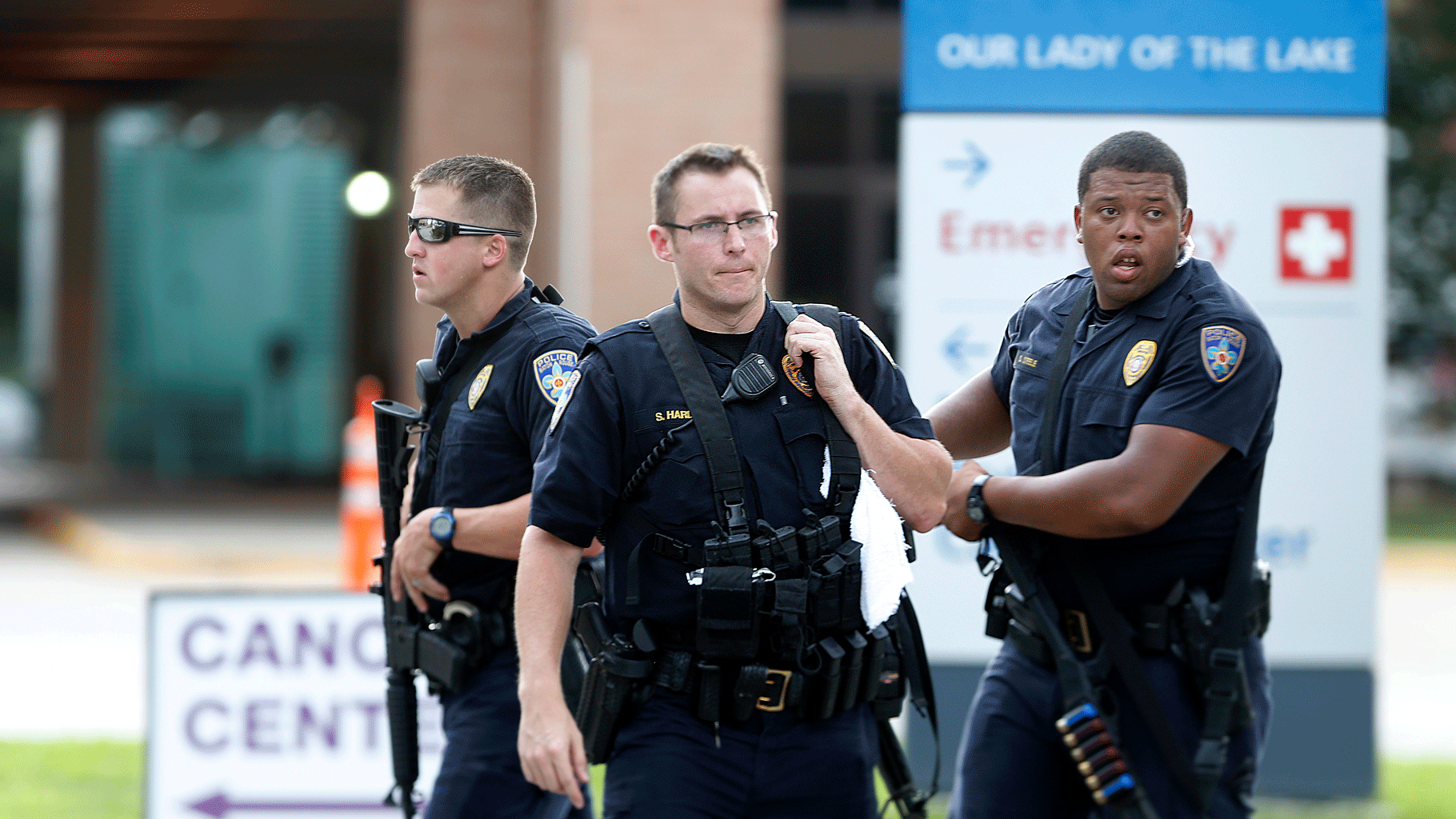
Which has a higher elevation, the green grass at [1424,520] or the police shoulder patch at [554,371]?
the police shoulder patch at [554,371]

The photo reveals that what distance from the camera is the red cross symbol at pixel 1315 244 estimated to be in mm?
5922

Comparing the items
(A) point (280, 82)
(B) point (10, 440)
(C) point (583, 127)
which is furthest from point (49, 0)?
(B) point (10, 440)

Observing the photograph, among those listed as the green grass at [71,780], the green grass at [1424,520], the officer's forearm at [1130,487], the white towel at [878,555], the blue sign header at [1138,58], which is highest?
the blue sign header at [1138,58]

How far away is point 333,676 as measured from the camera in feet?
16.9

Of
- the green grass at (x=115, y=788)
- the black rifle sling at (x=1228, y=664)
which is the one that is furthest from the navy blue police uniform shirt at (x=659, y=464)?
the green grass at (x=115, y=788)

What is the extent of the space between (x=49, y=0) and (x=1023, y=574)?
14.6 metres

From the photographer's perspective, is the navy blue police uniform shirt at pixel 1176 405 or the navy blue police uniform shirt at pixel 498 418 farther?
the navy blue police uniform shirt at pixel 498 418

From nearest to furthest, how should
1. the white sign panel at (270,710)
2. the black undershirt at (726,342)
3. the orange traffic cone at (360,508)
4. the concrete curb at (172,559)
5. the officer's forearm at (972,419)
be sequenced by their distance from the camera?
the black undershirt at (726,342) → the officer's forearm at (972,419) → the white sign panel at (270,710) → the orange traffic cone at (360,508) → the concrete curb at (172,559)

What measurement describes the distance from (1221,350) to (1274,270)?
275 centimetres

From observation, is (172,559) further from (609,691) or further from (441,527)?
(609,691)

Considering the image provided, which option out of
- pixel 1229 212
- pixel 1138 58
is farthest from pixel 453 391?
pixel 1229 212

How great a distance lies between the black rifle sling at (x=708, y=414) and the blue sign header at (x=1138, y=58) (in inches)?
112

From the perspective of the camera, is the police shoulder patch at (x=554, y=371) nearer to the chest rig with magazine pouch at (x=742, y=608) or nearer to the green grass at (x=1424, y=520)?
the chest rig with magazine pouch at (x=742, y=608)

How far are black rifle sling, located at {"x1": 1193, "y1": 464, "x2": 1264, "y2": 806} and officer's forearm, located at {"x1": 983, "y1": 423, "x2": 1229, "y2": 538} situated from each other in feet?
0.54
